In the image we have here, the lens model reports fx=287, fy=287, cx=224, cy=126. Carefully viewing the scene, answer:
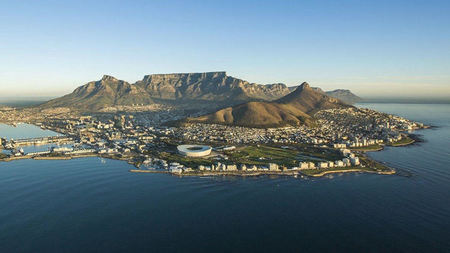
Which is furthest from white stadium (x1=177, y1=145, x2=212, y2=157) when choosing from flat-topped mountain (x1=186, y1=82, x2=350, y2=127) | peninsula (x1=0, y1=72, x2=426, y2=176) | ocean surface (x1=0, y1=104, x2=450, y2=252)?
flat-topped mountain (x1=186, y1=82, x2=350, y2=127)

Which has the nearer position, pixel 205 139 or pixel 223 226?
pixel 223 226

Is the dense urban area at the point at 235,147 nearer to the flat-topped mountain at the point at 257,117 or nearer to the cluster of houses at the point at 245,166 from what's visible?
the cluster of houses at the point at 245,166

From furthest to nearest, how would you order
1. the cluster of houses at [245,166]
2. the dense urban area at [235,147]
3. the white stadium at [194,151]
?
the white stadium at [194,151] → the dense urban area at [235,147] → the cluster of houses at [245,166]

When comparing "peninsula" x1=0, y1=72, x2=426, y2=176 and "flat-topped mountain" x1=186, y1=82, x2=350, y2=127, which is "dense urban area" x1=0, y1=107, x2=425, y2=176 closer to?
"peninsula" x1=0, y1=72, x2=426, y2=176

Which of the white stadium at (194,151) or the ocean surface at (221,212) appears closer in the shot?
the ocean surface at (221,212)

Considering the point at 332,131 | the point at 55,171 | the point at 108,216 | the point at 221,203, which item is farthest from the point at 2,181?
the point at 332,131

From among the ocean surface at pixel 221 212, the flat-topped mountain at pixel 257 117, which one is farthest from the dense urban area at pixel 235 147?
the flat-topped mountain at pixel 257 117

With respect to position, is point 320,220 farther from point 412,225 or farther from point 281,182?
point 281,182

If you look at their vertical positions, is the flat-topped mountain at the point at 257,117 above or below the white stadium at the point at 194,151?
above
